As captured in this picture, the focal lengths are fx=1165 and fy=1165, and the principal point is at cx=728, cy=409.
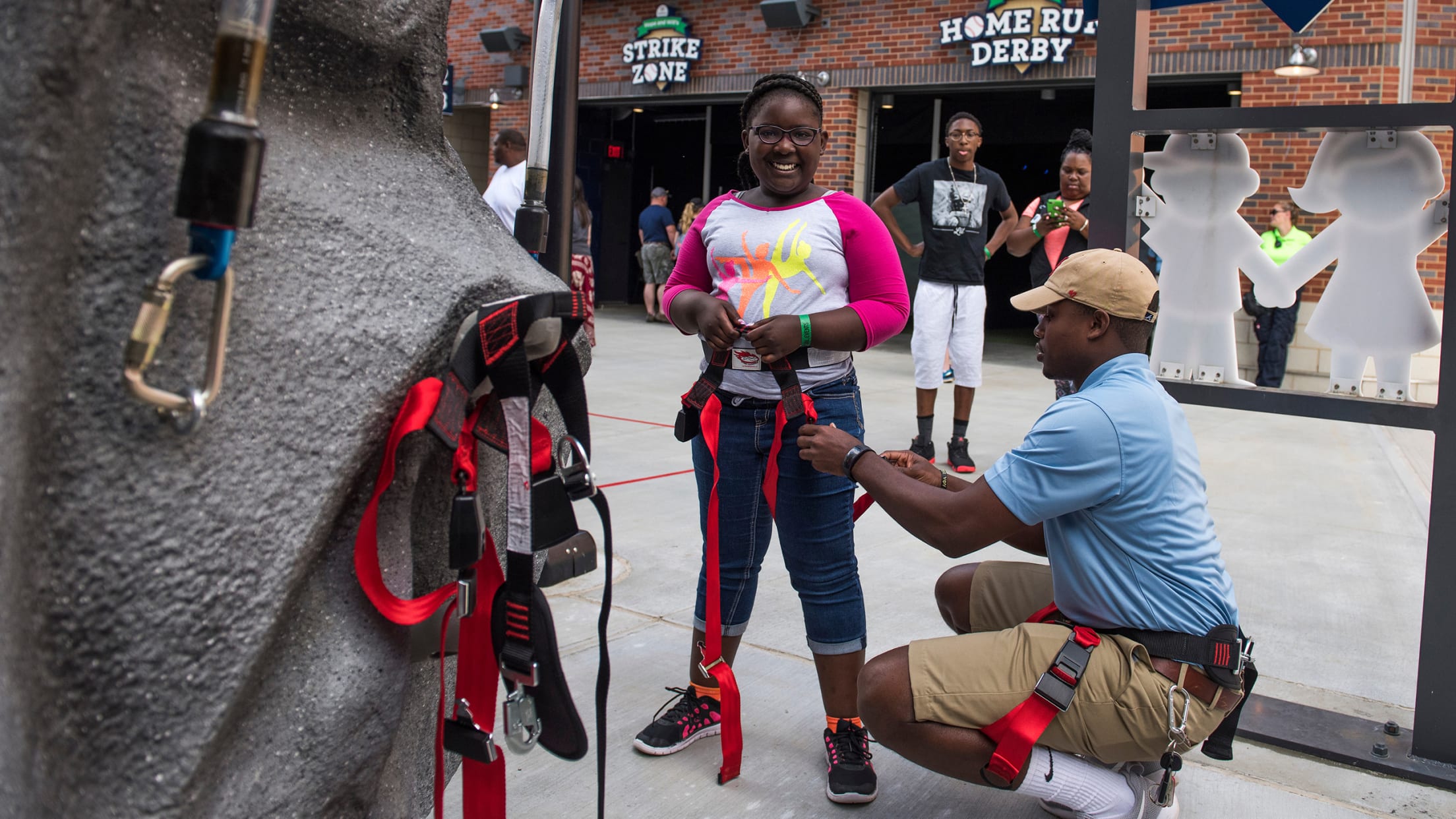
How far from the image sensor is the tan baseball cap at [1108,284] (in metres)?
2.41

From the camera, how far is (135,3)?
1126mm

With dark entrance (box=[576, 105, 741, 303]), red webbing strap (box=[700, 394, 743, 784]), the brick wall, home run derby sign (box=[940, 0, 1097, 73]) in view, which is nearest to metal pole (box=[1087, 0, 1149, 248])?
red webbing strap (box=[700, 394, 743, 784])

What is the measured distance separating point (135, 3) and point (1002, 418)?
24.5 ft

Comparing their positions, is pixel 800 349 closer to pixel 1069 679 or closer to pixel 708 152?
pixel 1069 679

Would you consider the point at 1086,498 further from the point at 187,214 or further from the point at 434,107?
the point at 187,214

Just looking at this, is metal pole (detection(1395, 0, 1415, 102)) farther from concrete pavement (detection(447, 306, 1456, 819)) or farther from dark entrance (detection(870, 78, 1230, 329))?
concrete pavement (detection(447, 306, 1456, 819))

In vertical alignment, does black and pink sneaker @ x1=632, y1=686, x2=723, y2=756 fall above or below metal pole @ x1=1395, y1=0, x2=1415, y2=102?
below

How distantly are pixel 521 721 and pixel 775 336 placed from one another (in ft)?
4.20

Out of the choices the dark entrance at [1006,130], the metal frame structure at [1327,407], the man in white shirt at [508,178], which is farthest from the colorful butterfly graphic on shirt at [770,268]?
the dark entrance at [1006,130]

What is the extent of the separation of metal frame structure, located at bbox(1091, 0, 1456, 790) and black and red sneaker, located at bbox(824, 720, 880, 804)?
1095mm

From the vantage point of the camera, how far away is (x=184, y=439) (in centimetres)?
115

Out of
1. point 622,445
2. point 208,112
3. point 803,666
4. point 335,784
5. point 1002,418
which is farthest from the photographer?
point 1002,418

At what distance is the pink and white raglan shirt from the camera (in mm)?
2693

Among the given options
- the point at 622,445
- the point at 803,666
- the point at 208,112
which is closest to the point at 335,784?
the point at 208,112
